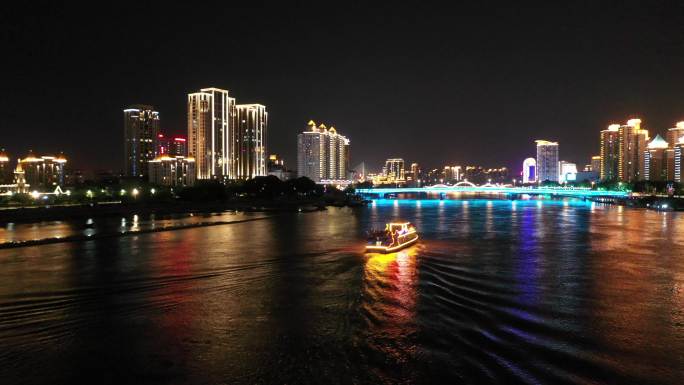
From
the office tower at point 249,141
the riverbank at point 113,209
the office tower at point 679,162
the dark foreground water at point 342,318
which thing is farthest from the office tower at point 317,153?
the dark foreground water at point 342,318

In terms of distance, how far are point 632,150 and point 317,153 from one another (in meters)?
69.6

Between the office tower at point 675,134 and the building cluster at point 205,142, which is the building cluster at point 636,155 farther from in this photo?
the building cluster at point 205,142

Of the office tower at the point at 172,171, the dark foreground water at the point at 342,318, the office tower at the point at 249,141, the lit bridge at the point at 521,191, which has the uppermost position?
the office tower at the point at 249,141

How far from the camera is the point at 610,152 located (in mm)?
117125

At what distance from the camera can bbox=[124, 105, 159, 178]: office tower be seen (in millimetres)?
93750

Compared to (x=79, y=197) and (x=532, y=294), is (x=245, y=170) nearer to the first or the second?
(x=79, y=197)

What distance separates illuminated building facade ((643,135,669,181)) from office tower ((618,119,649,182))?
5.24 m

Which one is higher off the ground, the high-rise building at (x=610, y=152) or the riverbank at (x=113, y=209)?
the high-rise building at (x=610, y=152)

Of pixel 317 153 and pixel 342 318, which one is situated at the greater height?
pixel 317 153

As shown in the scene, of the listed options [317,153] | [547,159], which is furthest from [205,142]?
[547,159]

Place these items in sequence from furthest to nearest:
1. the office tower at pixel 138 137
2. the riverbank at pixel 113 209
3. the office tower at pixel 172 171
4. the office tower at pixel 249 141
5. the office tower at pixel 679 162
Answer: the office tower at pixel 138 137, the office tower at pixel 249 141, the office tower at pixel 679 162, the office tower at pixel 172 171, the riverbank at pixel 113 209

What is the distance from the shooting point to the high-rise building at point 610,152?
114 meters

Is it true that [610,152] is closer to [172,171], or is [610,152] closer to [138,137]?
[172,171]

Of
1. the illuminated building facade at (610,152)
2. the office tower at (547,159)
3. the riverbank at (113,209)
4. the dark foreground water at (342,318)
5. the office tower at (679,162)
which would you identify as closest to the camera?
the dark foreground water at (342,318)
